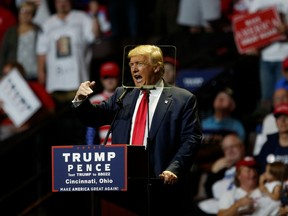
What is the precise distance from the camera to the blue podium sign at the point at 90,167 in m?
7.54

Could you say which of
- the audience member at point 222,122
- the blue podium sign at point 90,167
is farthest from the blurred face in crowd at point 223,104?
the blue podium sign at point 90,167

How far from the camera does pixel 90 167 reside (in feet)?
24.8

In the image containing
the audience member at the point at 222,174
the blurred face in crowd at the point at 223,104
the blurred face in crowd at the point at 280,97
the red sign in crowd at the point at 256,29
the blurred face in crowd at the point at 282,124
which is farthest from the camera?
the red sign in crowd at the point at 256,29

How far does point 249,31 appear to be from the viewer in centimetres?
Result: 1297

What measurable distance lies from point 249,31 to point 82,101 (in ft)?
17.8

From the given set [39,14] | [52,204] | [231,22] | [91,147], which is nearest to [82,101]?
[91,147]

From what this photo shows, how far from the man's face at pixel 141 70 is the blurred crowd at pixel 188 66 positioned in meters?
3.09

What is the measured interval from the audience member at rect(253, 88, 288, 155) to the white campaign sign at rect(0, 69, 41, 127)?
8.45 feet

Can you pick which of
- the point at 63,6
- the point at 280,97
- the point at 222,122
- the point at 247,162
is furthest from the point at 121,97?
the point at 63,6

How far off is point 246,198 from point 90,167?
3.32m

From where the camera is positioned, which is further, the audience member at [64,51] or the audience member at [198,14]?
the audience member at [64,51]

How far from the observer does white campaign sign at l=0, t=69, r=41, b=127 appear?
13062 millimetres

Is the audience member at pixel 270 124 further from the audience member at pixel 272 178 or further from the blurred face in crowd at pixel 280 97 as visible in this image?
the audience member at pixel 272 178

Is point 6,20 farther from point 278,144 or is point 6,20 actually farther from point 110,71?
point 278,144
